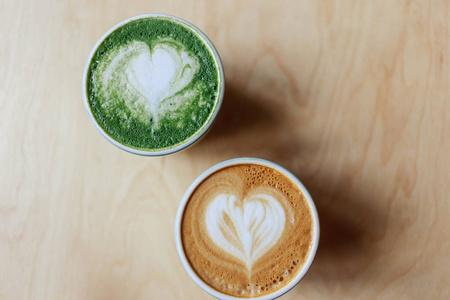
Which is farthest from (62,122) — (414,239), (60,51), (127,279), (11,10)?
(414,239)

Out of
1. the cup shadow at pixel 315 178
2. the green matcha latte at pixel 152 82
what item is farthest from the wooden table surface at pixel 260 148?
the green matcha latte at pixel 152 82

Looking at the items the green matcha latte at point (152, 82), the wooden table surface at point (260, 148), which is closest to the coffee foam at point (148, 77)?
the green matcha latte at point (152, 82)

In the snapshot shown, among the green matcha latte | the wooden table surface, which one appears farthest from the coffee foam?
the wooden table surface

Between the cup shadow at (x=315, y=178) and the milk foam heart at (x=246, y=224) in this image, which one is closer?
the milk foam heart at (x=246, y=224)

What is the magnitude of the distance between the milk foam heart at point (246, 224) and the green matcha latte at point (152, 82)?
188 mm

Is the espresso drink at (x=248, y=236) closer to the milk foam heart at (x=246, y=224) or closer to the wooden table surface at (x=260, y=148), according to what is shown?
the milk foam heart at (x=246, y=224)

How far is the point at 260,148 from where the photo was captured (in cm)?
110

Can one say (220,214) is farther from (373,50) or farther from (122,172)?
(373,50)

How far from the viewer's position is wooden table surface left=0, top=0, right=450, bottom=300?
1.07 meters

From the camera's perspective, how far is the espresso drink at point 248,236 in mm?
937

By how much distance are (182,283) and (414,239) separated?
62 cm

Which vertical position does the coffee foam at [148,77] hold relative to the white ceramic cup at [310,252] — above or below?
above

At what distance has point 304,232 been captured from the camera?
94 cm

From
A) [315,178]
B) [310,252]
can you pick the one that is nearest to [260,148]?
[315,178]
